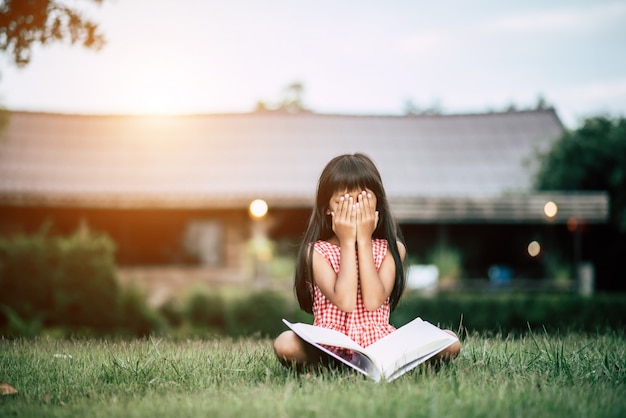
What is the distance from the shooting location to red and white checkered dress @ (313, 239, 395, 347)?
4188 millimetres

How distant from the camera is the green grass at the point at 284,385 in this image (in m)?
3.07

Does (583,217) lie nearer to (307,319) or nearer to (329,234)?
(307,319)

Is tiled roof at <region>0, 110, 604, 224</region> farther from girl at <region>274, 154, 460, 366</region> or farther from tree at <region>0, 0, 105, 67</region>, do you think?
girl at <region>274, 154, 460, 366</region>

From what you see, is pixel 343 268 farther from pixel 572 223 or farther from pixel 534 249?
pixel 534 249

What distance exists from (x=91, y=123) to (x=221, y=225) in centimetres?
771

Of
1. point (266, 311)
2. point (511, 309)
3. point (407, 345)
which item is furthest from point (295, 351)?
point (511, 309)

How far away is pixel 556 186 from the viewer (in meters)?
19.8

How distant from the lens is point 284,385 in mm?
3768

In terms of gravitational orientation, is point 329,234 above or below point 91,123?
below

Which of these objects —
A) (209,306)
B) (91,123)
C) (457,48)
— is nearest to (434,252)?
(457,48)

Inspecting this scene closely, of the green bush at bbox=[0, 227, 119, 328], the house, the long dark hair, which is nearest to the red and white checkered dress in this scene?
the long dark hair

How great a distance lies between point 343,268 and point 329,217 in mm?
563

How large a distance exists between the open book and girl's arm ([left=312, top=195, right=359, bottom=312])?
26 centimetres

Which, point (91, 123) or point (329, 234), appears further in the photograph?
point (91, 123)
